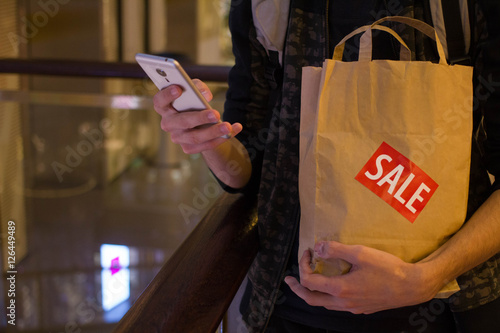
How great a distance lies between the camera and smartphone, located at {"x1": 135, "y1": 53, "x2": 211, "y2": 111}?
635mm

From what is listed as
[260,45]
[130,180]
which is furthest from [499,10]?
[130,180]

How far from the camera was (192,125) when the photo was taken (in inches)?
29.1

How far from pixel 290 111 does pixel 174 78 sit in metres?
0.21

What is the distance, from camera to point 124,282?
289cm

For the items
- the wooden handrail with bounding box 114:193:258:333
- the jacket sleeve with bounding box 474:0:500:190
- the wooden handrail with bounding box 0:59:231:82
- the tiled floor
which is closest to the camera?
the wooden handrail with bounding box 114:193:258:333

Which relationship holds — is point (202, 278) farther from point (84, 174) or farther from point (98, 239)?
point (84, 174)

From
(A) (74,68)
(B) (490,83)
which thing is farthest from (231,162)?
(A) (74,68)

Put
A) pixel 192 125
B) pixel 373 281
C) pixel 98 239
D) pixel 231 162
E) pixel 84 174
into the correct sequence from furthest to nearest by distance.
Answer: pixel 84 174 → pixel 98 239 → pixel 231 162 → pixel 192 125 → pixel 373 281

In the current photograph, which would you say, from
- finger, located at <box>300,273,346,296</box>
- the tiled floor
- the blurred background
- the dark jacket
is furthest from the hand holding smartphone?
the tiled floor

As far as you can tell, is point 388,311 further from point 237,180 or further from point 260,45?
point 260,45

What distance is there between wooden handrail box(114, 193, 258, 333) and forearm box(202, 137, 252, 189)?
5 cm

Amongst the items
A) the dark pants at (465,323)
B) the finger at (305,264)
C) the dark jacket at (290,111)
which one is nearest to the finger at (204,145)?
the dark jacket at (290,111)

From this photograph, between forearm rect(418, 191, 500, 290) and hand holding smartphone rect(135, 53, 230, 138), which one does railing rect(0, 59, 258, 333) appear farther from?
forearm rect(418, 191, 500, 290)

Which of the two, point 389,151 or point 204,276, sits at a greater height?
point 389,151
